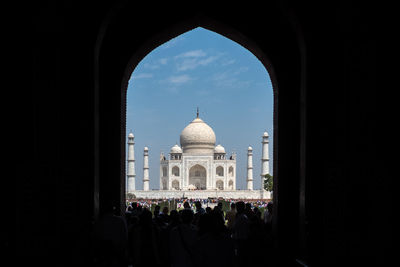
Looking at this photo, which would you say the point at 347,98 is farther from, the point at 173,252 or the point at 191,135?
the point at 191,135

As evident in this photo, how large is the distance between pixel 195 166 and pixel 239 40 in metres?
37.7

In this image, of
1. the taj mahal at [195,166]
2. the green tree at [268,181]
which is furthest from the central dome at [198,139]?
the green tree at [268,181]

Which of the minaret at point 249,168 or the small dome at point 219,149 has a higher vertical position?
the small dome at point 219,149

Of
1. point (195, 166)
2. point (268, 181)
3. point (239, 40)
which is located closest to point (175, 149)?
point (195, 166)

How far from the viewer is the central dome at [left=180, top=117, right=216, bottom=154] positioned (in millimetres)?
45594

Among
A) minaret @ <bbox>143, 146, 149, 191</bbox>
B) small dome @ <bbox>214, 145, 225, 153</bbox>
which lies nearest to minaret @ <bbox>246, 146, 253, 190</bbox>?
small dome @ <bbox>214, 145, 225, 153</bbox>

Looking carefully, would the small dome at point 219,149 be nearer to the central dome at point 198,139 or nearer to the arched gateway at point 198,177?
the central dome at point 198,139

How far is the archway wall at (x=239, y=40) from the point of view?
24.2 ft

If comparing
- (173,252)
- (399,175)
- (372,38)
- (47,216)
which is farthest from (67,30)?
(399,175)

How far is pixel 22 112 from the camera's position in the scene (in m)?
4.97

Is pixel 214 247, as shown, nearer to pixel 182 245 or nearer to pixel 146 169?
pixel 182 245

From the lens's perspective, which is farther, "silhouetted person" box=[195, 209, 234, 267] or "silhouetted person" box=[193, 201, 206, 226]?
"silhouetted person" box=[193, 201, 206, 226]

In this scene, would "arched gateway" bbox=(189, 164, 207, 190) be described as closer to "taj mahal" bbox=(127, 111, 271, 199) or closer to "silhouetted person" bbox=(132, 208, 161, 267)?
"taj mahal" bbox=(127, 111, 271, 199)

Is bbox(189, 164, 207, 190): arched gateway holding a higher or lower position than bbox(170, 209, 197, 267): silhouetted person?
lower
